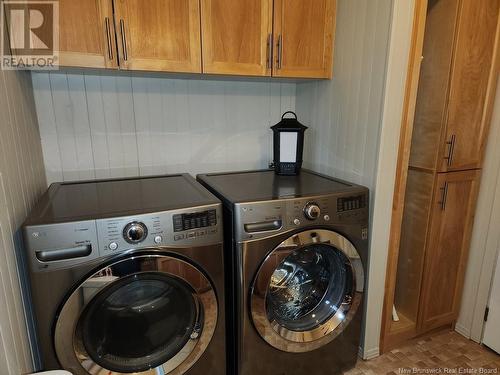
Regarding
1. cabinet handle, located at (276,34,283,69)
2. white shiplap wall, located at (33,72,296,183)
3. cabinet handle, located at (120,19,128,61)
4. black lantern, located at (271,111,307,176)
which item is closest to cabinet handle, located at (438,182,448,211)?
black lantern, located at (271,111,307,176)

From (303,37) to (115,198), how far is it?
124 centimetres

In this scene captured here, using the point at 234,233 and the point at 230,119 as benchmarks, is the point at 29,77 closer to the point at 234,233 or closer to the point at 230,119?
the point at 230,119

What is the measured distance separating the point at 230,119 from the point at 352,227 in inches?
39.4

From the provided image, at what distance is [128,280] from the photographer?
1.14m

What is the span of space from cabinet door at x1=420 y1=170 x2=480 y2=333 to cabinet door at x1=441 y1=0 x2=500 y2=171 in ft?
0.40

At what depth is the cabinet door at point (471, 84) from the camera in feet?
5.15

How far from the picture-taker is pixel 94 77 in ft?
5.40

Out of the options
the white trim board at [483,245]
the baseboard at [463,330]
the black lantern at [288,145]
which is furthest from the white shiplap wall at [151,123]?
the baseboard at [463,330]

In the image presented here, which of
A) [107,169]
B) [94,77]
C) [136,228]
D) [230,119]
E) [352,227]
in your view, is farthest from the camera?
[230,119]

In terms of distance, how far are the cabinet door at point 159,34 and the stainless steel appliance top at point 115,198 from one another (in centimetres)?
55

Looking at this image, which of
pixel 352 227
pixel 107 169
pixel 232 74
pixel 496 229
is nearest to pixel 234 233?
pixel 352 227

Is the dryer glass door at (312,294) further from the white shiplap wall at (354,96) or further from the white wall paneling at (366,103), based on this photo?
the white shiplap wall at (354,96)

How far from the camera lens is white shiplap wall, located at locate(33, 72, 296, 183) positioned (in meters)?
1.63

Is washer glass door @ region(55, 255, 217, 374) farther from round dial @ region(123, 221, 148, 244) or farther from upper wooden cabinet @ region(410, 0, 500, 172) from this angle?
upper wooden cabinet @ region(410, 0, 500, 172)
